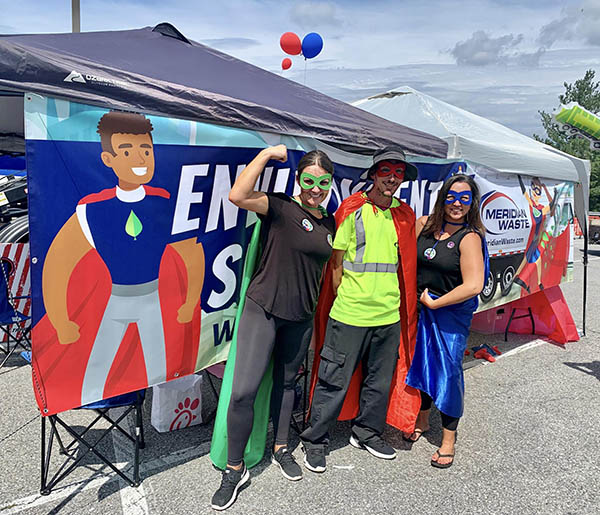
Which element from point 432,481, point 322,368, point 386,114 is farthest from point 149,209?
point 386,114

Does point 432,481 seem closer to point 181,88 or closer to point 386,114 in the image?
point 181,88

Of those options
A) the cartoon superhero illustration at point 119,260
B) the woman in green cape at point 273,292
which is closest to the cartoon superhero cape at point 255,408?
the woman in green cape at point 273,292

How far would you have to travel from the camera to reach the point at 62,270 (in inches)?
83.5

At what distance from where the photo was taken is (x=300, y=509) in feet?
8.05

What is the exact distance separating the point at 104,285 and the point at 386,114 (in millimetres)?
3584

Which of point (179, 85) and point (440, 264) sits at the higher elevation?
point (179, 85)

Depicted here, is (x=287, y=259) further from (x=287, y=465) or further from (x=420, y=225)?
(x=287, y=465)

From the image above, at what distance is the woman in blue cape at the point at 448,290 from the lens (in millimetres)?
2729

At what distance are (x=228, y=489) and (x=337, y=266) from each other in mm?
1371

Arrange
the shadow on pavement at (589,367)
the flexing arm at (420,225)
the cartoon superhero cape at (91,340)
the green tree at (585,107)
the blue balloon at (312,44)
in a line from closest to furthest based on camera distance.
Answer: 1. the cartoon superhero cape at (91,340)
2. the flexing arm at (420,225)
3. the shadow on pavement at (589,367)
4. the blue balloon at (312,44)
5. the green tree at (585,107)

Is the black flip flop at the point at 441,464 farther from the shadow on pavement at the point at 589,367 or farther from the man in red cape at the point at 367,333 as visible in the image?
the shadow on pavement at the point at 589,367

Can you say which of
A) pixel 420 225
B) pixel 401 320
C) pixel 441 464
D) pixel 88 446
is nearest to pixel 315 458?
pixel 441 464

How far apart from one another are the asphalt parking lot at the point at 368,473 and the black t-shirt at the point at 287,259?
1.04 m

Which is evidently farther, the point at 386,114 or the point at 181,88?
the point at 386,114
